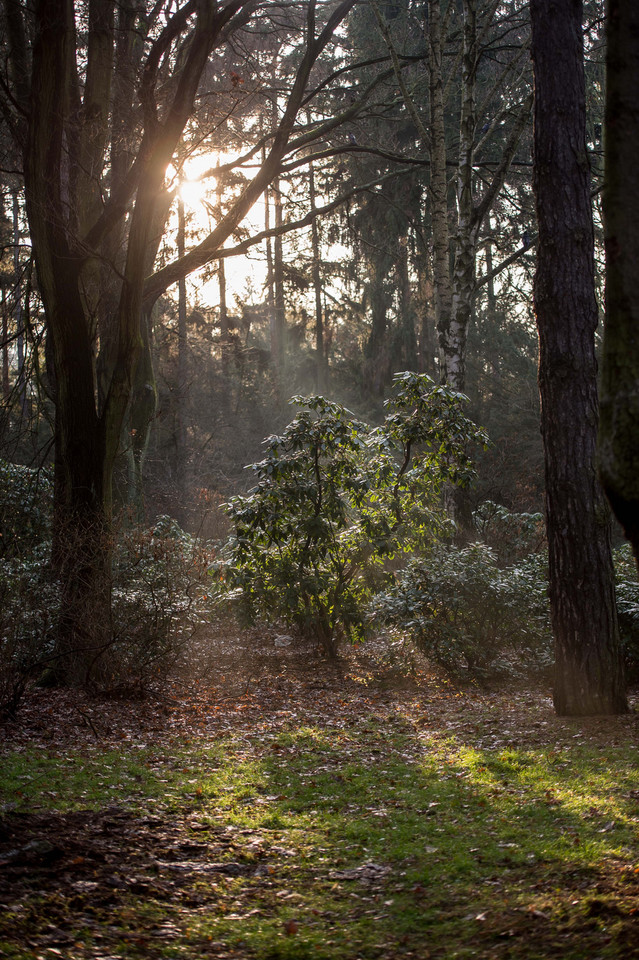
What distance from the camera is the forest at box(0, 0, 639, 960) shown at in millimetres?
3217

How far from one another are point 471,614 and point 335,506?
90.4 inches

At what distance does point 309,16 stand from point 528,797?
34.7 feet

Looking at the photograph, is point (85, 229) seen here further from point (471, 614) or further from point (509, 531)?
point (509, 531)

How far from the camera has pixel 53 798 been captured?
4707 millimetres

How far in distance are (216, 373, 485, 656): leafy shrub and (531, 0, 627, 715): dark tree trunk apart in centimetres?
320

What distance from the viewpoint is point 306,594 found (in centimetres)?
1009

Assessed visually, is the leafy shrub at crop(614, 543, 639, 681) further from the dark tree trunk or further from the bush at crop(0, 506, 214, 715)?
the bush at crop(0, 506, 214, 715)

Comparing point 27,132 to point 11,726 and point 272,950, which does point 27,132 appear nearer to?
point 11,726

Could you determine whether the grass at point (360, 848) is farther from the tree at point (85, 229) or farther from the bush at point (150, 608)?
the tree at point (85, 229)

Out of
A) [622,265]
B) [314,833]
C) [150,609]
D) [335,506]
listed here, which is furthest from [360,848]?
[335,506]

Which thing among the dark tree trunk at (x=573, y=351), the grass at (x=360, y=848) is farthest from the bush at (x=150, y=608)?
the dark tree trunk at (x=573, y=351)

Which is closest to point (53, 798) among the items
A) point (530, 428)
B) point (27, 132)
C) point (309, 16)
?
point (27, 132)

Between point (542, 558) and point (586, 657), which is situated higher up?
point (542, 558)

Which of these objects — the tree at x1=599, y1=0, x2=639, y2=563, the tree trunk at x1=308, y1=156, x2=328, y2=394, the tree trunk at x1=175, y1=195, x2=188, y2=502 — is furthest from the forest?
the tree trunk at x1=308, y1=156, x2=328, y2=394
